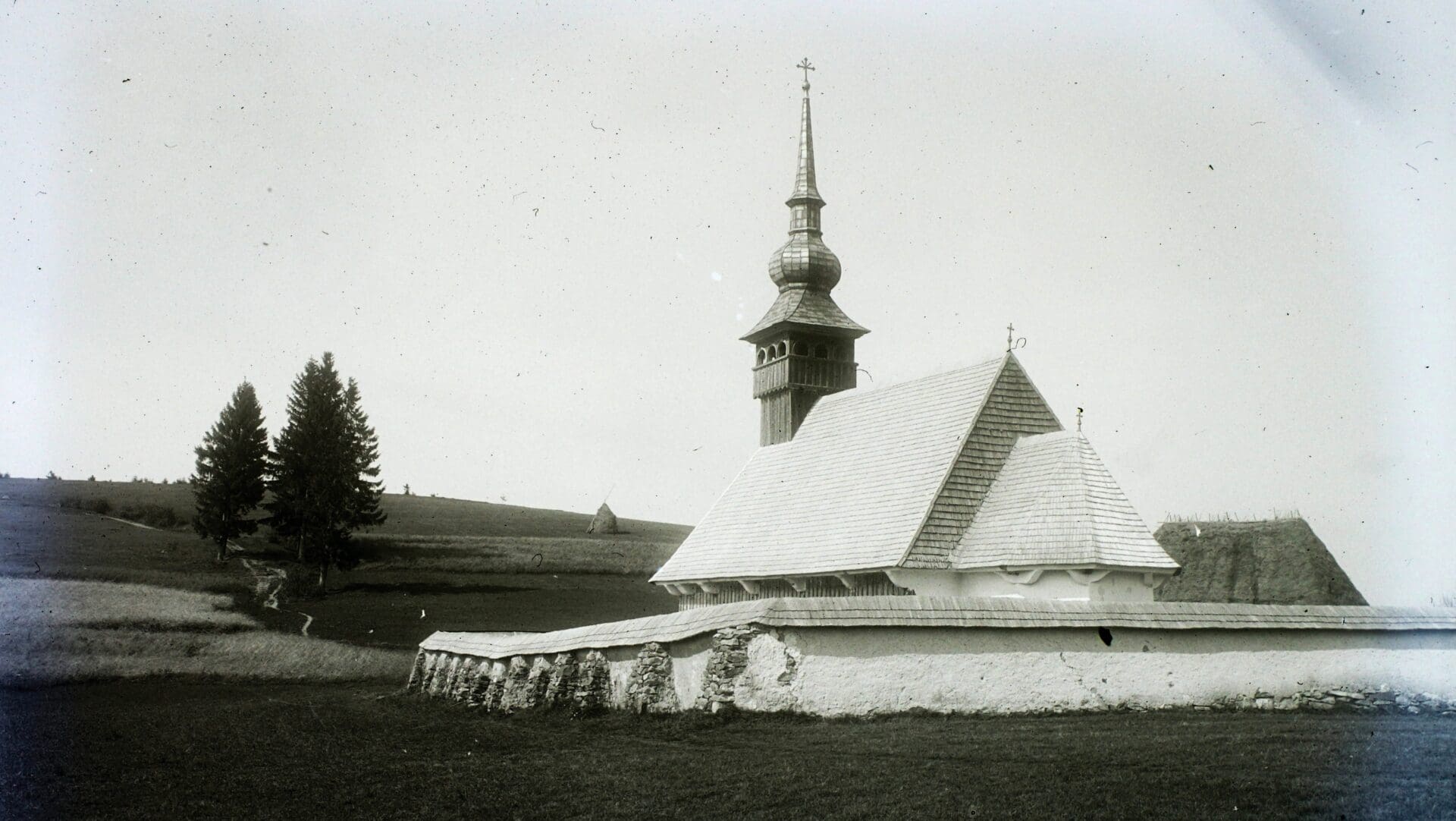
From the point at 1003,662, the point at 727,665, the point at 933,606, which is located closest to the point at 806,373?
the point at 933,606

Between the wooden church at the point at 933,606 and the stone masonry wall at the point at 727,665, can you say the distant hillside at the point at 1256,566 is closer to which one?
the wooden church at the point at 933,606

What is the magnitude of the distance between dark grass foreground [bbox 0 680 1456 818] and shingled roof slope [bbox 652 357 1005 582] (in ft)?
30.1

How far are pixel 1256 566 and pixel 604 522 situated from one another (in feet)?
151

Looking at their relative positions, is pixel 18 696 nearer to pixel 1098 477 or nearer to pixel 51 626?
pixel 51 626

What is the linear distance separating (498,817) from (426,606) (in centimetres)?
3606

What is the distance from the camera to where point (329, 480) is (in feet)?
176

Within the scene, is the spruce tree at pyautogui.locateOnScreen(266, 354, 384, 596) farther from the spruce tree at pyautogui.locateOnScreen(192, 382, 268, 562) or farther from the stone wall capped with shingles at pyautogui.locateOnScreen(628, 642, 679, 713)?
the stone wall capped with shingles at pyautogui.locateOnScreen(628, 642, 679, 713)

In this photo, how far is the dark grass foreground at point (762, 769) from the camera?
10.3 metres

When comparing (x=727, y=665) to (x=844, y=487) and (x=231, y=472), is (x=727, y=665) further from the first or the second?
(x=231, y=472)

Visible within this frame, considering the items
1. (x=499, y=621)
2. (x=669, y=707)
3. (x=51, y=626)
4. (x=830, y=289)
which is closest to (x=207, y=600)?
(x=51, y=626)

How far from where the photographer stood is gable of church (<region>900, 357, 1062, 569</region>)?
23.7 meters

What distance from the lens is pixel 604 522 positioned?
7431 cm

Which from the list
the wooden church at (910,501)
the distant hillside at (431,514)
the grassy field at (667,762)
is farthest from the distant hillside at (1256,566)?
the distant hillside at (431,514)

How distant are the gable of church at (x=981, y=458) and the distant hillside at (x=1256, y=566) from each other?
29.2ft
